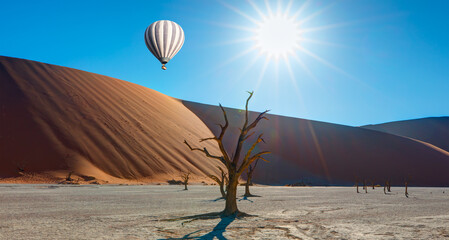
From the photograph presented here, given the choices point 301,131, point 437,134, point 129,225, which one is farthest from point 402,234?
point 437,134

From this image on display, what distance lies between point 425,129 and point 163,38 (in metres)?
124

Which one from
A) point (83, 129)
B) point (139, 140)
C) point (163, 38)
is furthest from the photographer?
point (139, 140)

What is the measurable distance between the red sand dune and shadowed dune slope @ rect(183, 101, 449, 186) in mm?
204

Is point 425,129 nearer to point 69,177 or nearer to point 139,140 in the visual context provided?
point 139,140

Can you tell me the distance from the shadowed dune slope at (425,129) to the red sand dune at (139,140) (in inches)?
1834

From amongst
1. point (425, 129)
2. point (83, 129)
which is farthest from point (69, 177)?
point (425, 129)

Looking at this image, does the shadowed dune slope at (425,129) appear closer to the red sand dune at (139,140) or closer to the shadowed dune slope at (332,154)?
the red sand dune at (139,140)

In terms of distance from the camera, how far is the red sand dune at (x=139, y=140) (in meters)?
38.9

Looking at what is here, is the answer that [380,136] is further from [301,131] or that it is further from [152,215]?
[152,215]

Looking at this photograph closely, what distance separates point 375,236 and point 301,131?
71.1 metres

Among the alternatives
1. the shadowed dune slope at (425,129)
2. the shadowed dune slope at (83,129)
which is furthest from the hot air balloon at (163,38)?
the shadowed dune slope at (425,129)

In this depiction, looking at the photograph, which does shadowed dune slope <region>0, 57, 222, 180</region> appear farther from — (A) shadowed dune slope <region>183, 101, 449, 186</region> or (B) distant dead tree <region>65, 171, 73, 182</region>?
(A) shadowed dune slope <region>183, 101, 449, 186</region>

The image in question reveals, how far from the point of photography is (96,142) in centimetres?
4166

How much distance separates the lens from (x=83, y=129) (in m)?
43.0
